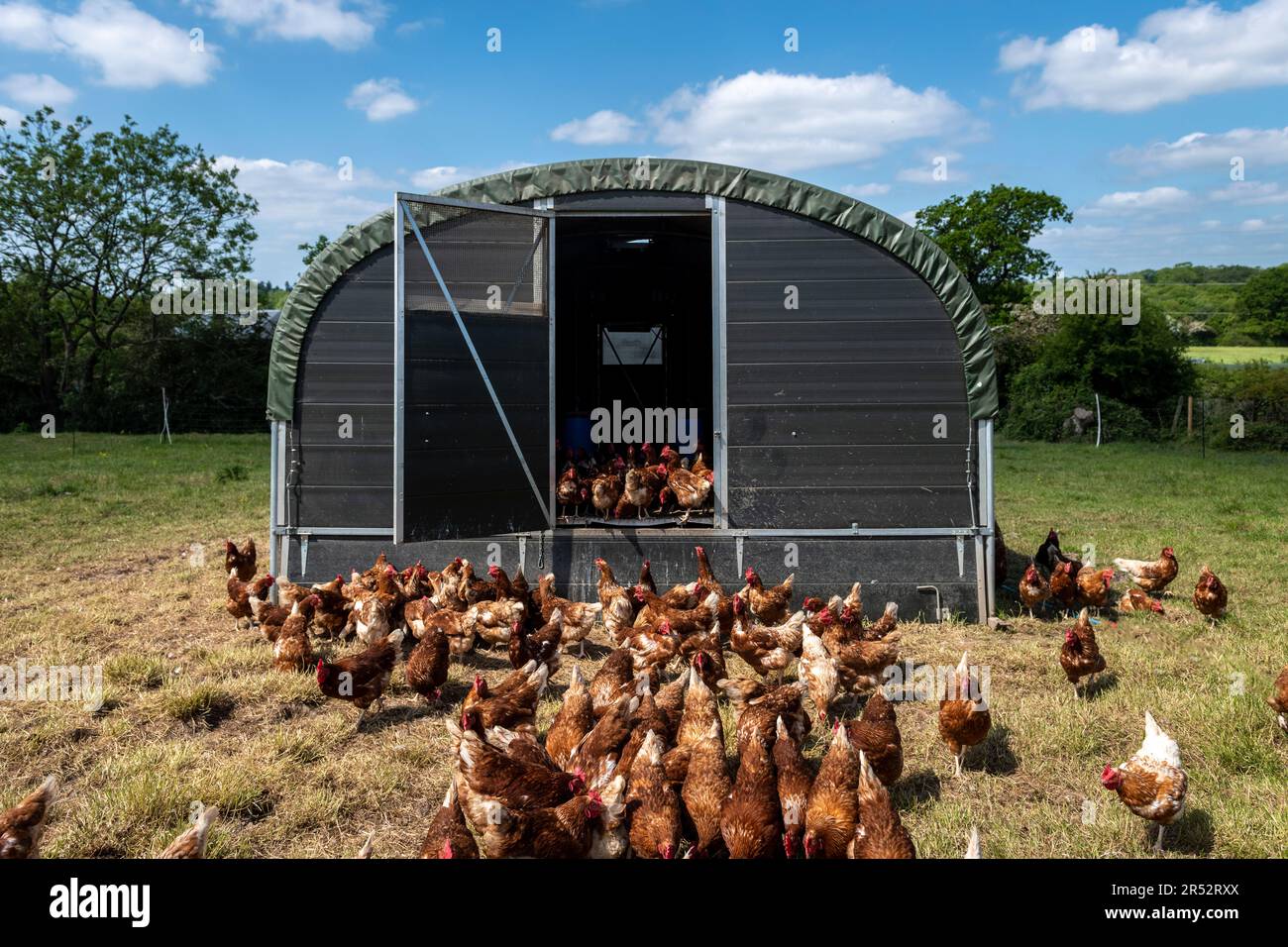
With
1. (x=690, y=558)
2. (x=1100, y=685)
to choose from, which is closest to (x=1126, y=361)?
(x=690, y=558)

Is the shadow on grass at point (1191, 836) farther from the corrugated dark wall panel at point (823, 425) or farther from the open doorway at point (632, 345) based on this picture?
the open doorway at point (632, 345)

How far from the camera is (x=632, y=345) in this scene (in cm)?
1504

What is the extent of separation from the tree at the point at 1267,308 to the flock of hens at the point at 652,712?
50333 mm

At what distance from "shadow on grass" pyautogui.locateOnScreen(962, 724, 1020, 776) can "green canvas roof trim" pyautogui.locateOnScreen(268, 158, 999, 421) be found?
3505 millimetres

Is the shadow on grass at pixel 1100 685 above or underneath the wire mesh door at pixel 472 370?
underneath

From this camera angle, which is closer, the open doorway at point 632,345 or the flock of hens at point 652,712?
the flock of hens at point 652,712

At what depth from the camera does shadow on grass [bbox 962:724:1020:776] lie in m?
5.00

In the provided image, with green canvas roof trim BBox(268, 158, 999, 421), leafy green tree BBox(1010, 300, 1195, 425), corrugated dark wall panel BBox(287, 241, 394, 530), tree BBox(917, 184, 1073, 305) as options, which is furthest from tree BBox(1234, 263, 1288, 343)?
corrugated dark wall panel BBox(287, 241, 394, 530)

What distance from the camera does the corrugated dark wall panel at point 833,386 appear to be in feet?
26.4

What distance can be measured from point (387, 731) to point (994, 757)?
3680 mm

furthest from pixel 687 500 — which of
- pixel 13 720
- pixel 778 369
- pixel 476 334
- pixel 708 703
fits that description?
pixel 13 720

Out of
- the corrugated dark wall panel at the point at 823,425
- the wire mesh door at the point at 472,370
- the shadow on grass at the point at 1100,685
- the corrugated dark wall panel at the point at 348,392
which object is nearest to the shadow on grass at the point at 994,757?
the shadow on grass at the point at 1100,685

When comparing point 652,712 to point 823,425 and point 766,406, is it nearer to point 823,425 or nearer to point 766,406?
point 766,406

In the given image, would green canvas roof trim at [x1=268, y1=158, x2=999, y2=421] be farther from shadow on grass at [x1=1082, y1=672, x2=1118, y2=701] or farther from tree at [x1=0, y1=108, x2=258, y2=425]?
tree at [x1=0, y1=108, x2=258, y2=425]
